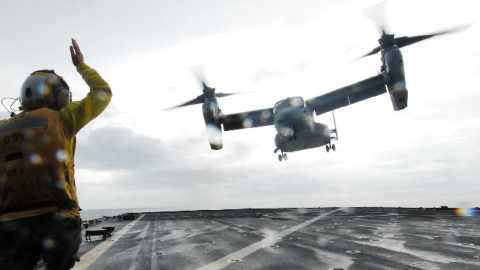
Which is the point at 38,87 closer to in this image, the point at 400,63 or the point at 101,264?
the point at 101,264

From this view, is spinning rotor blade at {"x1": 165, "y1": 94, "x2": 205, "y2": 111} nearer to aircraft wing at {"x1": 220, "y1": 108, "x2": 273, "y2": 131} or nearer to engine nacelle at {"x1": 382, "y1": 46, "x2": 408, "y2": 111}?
aircraft wing at {"x1": 220, "y1": 108, "x2": 273, "y2": 131}

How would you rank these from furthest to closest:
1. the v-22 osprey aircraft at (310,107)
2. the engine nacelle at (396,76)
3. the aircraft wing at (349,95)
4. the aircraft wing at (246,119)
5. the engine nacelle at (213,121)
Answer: the aircraft wing at (246,119) → the engine nacelle at (213,121) → the aircraft wing at (349,95) → the v-22 osprey aircraft at (310,107) → the engine nacelle at (396,76)

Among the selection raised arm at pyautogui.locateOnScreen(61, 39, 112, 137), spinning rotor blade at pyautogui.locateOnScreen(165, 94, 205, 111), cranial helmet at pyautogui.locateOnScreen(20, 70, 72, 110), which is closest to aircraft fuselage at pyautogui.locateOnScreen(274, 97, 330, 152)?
spinning rotor blade at pyautogui.locateOnScreen(165, 94, 205, 111)

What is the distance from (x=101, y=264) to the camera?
274 inches

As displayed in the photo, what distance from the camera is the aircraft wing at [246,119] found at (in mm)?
27938

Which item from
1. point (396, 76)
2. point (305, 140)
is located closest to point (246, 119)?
point (305, 140)

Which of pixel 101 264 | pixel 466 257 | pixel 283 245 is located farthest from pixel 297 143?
pixel 101 264

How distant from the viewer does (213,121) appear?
26422 mm

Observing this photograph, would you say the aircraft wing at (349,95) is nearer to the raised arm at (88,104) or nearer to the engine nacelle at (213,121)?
the engine nacelle at (213,121)

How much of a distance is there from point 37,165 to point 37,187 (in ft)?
0.58

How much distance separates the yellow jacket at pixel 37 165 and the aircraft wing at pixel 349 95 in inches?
958

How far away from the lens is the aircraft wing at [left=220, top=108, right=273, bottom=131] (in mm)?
27938

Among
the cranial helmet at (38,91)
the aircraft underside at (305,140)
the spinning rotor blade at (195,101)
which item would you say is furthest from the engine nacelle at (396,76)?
the cranial helmet at (38,91)

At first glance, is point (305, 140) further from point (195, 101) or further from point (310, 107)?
point (195, 101)
